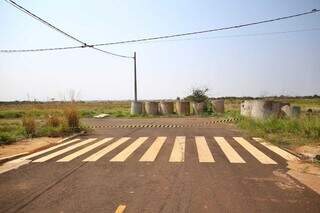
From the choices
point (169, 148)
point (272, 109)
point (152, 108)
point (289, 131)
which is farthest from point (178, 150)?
point (152, 108)

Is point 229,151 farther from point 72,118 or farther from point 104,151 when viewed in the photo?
point 72,118

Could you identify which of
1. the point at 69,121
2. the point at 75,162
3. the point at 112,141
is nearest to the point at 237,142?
the point at 112,141

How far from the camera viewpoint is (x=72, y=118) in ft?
64.5

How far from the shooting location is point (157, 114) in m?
37.6

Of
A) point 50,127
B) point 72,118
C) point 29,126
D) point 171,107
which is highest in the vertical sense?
point 171,107

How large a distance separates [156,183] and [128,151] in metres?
4.85

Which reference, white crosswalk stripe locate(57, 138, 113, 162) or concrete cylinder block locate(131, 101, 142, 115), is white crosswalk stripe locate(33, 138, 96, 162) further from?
concrete cylinder block locate(131, 101, 142, 115)

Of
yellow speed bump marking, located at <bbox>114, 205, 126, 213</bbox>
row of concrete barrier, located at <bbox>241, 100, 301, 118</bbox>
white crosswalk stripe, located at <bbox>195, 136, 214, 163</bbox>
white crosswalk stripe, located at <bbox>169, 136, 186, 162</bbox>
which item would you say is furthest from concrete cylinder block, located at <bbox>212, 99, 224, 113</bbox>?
yellow speed bump marking, located at <bbox>114, 205, 126, 213</bbox>

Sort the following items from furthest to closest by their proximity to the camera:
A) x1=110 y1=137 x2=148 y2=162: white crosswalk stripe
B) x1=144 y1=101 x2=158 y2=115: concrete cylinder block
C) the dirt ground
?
x1=144 y1=101 x2=158 y2=115: concrete cylinder block < the dirt ground < x1=110 y1=137 x2=148 y2=162: white crosswalk stripe

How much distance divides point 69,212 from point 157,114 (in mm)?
31506

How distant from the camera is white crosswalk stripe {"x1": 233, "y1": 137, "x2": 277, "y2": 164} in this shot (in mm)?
10811

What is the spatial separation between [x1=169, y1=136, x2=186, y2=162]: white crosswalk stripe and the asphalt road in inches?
1.2

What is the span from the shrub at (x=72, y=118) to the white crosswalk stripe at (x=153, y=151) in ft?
19.4

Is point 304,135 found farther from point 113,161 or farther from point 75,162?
point 75,162
